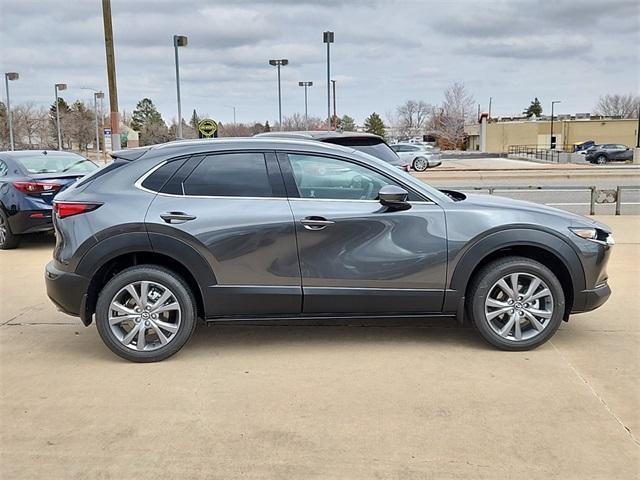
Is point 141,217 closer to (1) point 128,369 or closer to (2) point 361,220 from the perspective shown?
(1) point 128,369

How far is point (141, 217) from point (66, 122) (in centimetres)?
7431

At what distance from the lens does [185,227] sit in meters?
4.47

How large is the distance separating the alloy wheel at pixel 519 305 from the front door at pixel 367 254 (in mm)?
424

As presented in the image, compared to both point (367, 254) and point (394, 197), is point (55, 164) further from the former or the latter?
point (394, 197)

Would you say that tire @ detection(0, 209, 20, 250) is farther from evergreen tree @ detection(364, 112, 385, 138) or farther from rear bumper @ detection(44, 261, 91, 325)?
evergreen tree @ detection(364, 112, 385, 138)

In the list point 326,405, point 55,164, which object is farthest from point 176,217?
point 55,164

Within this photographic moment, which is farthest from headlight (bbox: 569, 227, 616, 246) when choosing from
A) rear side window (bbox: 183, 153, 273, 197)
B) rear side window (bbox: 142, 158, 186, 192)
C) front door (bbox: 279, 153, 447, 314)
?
rear side window (bbox: 142, 158, 186, 192)

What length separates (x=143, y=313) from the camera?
4508 mm

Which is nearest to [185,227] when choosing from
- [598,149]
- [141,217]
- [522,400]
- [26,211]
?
[141,217]

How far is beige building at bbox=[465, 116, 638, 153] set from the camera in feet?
254

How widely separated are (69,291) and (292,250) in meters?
1.68

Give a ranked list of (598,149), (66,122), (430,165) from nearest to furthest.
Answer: (430,165) → (598,149) → (66,122)

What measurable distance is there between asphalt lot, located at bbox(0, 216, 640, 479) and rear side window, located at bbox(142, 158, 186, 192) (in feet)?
4.31

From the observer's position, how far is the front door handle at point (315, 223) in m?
4.52
